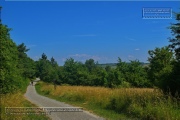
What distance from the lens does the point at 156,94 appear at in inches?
556

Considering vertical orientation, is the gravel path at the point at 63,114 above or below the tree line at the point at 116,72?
below

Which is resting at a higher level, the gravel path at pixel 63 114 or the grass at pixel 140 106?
the grass at pixel 140 106

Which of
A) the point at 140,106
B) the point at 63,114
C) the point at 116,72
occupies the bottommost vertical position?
the point at 63,114

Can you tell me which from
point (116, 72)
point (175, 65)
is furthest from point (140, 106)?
point (116, 72)

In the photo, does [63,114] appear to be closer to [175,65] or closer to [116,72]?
[175,65]

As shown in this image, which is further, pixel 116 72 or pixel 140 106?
pixel 116 72

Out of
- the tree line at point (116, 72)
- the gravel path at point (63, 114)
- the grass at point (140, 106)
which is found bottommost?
the gravel path at point (63, 114)

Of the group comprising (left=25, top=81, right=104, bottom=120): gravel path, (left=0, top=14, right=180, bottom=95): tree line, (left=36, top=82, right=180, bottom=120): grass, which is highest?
(left=0, top=14, right=180, bottom=95): tree line

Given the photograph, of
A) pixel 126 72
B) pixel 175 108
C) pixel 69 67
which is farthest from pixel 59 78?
pixel 175 108

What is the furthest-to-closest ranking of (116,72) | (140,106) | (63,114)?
1. (116,72)
2. (63,114)
3. (140,106)

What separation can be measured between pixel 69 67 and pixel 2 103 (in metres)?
52.2

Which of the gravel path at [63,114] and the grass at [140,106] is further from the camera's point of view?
the gravel path at [63,114]

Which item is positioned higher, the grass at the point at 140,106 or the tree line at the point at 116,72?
the tree line at the point at 116,72

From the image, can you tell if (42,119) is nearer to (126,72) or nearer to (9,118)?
(9,118)
